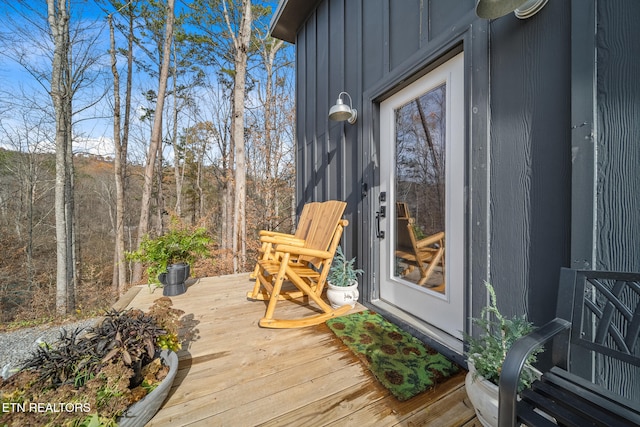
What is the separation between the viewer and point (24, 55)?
5.07 metres

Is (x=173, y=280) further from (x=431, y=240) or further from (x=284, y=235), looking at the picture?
(x=431, y=240)

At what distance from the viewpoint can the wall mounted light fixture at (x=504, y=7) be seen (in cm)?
107

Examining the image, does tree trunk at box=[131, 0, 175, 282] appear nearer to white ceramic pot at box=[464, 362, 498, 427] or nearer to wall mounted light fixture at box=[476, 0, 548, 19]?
white ceramic pot at box=[464, 362, 498, 427]

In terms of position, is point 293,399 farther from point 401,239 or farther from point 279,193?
Result: point 279,193

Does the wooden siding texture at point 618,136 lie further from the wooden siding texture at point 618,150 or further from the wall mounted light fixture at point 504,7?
the wall mounted light fixture at point 504,7

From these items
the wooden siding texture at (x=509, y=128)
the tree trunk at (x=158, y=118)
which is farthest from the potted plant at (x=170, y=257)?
the tree trunk at (x=158, y=118)

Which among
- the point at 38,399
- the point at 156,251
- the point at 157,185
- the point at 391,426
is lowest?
the point at 391,426

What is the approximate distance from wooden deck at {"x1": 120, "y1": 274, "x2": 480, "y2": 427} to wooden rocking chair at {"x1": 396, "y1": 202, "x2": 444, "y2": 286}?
0.68m

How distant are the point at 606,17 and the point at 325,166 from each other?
2.37 meters

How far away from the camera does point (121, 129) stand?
293 inches

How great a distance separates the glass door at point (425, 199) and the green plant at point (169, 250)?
2.04m

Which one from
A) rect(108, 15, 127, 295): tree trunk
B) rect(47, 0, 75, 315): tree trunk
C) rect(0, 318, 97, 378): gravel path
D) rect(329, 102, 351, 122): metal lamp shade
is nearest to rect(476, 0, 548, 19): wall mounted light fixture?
rect(329, 102, 351, 122): metal lamp shade

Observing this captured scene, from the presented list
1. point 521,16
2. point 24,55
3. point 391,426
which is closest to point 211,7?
point 24,55

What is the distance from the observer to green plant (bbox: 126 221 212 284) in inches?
98.1
